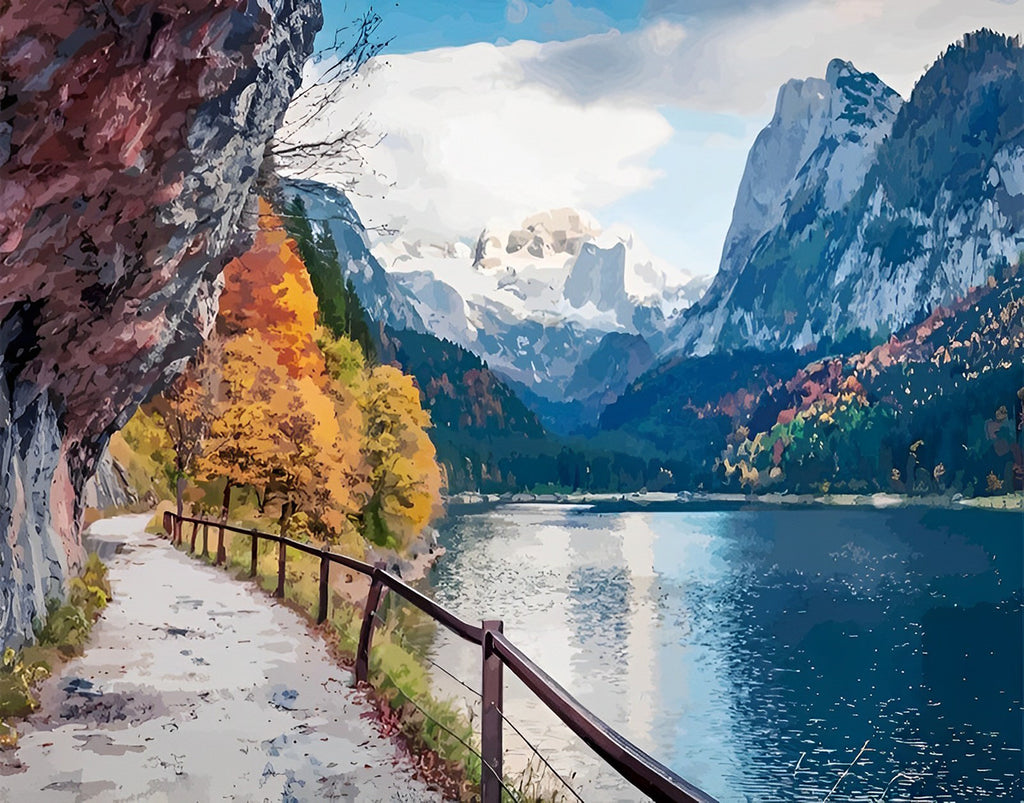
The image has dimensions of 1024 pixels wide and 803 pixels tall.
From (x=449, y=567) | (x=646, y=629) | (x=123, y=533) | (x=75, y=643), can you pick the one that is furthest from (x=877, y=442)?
(x=75, y=643)

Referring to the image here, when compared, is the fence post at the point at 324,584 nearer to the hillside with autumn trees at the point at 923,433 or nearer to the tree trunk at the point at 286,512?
the tree trunk at the point at 286,512

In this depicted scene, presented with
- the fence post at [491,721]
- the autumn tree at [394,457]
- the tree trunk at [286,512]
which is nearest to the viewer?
the fence post at [491,721]

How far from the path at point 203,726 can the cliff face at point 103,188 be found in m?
1.28

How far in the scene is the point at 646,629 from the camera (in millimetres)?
36312

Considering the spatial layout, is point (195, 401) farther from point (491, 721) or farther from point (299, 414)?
point (491, 721)

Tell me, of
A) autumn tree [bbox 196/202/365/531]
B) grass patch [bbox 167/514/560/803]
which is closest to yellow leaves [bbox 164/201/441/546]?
autumn tree [bbox 196/202/365/531]

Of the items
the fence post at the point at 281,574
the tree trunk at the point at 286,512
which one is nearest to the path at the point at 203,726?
the fence post at the point at 281,574

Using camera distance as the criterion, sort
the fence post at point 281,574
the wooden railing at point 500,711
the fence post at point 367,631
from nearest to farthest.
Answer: the wooden railing at point 500,711 < the fence post at point 367,631 < the fence post at point 281,574

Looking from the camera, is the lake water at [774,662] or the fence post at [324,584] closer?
the fence post at [324,584]

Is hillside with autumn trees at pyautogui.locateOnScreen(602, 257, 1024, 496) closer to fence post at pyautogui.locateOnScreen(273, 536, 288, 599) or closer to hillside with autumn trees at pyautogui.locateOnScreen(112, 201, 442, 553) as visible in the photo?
hillside with autumn trees at pyautogui.locateOnScreen(112, 201, 442, 553)

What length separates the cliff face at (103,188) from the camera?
5285 millimetres

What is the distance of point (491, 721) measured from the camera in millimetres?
5703

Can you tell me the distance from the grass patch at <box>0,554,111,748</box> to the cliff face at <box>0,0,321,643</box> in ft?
0.80

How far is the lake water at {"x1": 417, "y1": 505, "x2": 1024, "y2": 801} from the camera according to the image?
21.2 meters
